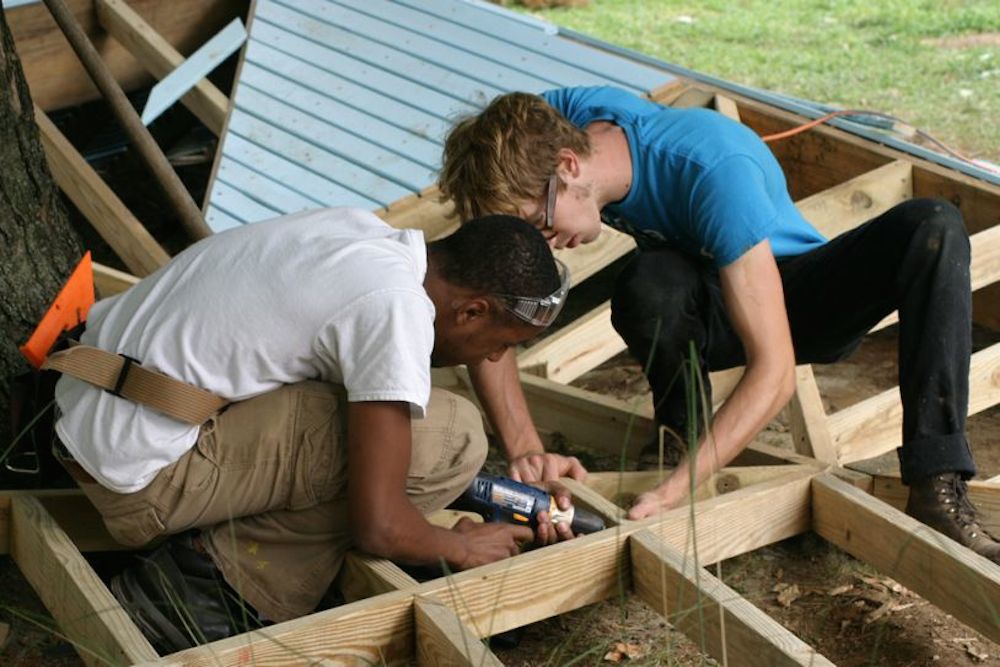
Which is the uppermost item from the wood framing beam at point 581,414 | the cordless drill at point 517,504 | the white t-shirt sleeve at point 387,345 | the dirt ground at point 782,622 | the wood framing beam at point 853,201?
the white t-shirt sleeve at point 387,345

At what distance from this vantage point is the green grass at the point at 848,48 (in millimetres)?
7492

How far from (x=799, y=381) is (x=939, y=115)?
4349 mm

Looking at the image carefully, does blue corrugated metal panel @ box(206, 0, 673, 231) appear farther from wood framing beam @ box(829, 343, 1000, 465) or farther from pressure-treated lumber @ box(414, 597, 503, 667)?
pressure-treated lumber @ box(414, 597, 503, 667)

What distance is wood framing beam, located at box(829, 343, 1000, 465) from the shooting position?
3.46 meters

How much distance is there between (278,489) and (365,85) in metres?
2.87

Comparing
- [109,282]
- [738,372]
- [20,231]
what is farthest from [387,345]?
[109,282]

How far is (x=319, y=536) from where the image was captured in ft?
8.76

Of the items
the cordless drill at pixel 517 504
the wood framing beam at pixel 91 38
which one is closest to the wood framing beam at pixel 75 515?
the cordless drill at pixel 517 504

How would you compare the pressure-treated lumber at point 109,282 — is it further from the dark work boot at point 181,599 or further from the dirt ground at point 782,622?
the dark work boot at point 181,599

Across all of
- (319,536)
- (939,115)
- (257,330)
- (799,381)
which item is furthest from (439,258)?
(939,115)

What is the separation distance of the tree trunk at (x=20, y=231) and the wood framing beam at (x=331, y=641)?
1076 mm

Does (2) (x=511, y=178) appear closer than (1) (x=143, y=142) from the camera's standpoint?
Yes

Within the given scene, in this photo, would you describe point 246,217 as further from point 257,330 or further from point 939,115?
point 939,115

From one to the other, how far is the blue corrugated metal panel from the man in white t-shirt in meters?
1.87
